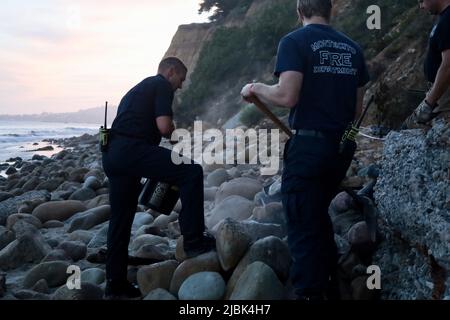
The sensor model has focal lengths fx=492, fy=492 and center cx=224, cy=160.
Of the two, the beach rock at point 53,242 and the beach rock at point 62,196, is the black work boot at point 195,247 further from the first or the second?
the beach rock at point 62,196

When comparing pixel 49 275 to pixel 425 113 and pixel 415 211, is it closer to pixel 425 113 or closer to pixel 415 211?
pixel 415 211

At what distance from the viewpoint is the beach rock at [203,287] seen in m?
3.45

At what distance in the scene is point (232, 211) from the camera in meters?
5.59

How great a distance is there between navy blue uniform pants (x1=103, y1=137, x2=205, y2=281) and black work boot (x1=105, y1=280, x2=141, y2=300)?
0.13ft

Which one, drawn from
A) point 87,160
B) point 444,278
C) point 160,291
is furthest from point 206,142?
point 444,278

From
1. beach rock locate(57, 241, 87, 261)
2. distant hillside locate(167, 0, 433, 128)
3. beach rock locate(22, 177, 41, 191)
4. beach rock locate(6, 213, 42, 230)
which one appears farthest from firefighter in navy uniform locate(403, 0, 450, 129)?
beach rock locate(22, 177, 41, 191)

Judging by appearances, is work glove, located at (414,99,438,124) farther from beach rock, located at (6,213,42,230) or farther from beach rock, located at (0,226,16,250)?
beach rock, located at (6,213,42,230)

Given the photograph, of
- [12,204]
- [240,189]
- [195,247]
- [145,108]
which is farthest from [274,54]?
[195,247]

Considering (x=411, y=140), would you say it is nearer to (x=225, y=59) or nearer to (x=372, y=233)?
(x=372, y=233)

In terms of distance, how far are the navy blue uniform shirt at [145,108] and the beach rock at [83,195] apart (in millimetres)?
5084

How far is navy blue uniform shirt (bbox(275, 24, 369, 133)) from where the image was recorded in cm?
288

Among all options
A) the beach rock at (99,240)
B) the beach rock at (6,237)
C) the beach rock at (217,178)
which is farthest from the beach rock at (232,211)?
the beach rock at (6,237)

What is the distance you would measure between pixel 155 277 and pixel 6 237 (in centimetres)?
313
